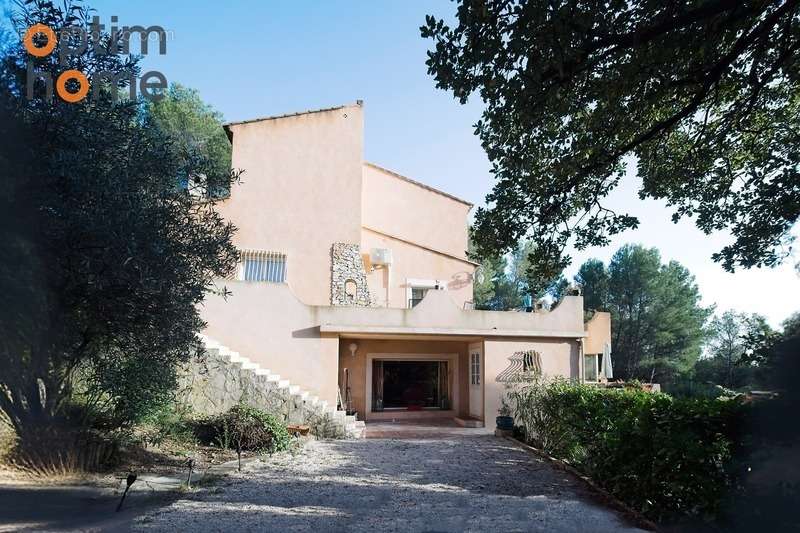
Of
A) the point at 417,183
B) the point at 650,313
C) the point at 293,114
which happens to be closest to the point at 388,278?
the point at 417,183

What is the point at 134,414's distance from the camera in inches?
358

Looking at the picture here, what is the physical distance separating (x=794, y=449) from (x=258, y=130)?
58.3ft

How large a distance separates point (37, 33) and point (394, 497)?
755cm

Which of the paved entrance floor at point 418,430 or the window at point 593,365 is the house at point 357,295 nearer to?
the paved entrance floor at point 418,430

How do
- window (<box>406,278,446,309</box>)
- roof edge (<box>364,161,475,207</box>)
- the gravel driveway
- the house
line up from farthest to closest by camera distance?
roof edge (<box>364,161,475,207</box>)
window (<box>406,278,446,309</box>)
the house
the gravel driveway

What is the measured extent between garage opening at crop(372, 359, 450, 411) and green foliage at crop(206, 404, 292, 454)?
7.48 m

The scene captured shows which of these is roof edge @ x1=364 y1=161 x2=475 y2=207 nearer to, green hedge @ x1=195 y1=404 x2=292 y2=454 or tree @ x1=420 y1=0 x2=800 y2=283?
green hedge @ x1=195 y1=404 x2=292 y2=454

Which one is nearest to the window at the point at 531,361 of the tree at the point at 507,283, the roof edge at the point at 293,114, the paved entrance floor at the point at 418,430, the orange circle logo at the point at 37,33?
the paved entrance floor at the point at 418,430

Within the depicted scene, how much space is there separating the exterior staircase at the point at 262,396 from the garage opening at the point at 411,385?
5010 mm

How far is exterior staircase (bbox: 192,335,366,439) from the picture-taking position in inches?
525

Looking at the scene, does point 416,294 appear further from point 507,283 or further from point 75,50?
point 507,283

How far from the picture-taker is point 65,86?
19.7ft

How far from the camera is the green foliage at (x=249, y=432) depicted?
37.4 feet

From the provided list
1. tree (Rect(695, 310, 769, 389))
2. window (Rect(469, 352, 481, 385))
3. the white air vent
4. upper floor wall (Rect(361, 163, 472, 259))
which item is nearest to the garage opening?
window (Rect(469, 352, 481, 385))
